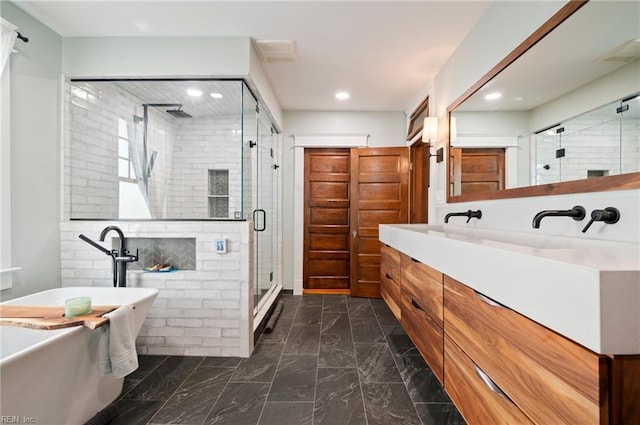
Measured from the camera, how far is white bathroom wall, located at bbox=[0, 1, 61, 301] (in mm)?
1887

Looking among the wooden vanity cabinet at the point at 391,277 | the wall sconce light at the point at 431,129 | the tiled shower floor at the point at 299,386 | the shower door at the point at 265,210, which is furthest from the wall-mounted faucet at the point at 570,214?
the shower door at the point at 265,210

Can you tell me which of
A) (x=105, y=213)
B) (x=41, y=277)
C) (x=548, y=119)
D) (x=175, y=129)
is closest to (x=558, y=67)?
(x=548, y=119)

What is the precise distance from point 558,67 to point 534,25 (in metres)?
0.32

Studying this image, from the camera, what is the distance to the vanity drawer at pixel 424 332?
1260mm

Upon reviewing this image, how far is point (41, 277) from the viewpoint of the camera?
6.83 ft

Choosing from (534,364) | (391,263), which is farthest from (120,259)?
(534,364)

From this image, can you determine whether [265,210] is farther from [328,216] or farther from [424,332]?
[424,332]

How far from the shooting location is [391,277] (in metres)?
2.09

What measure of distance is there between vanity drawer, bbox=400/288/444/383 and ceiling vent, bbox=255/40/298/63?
81.7 inches

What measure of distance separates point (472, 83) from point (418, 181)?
64.2 inches

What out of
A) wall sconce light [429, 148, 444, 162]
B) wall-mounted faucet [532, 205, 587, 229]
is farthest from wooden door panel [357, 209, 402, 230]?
wall-mounted faucet [532, 205, 587, 229]

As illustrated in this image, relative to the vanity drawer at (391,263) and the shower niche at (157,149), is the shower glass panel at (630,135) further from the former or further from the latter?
the shower niche at (157,149)

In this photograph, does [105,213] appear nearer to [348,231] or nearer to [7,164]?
[7,164]

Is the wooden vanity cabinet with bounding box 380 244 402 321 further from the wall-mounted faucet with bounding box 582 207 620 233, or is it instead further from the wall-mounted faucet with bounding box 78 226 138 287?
the wall-mounted faucet with bounding box 78 226 138 287
